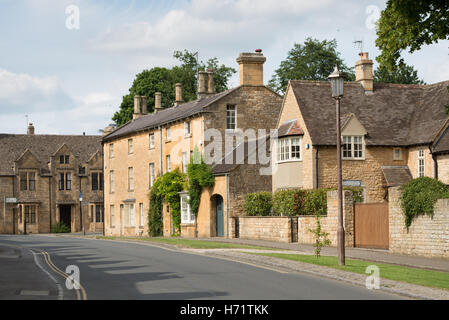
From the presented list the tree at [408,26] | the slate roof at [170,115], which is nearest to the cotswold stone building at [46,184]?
the slate roof at [170,115]

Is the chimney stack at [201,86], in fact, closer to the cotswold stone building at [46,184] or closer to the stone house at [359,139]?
the stone house at [359,139]

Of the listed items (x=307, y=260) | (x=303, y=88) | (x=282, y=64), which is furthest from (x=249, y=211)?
(x=282, y=64)

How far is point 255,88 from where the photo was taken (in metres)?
47.4

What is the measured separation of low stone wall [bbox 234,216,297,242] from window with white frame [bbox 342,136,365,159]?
21.0ft

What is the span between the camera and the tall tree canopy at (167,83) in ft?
247

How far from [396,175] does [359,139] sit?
117 inches

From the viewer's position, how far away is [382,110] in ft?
140

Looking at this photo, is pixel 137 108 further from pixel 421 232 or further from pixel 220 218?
pixel 421 232

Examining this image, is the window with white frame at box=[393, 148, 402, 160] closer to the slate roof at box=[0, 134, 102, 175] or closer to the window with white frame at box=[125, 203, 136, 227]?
the window with white frame at box=[125, 203, 136, 227]

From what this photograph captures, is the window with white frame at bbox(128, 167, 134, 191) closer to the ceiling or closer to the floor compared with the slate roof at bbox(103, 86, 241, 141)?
closer to the floor

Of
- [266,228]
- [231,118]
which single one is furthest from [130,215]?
[266,228]

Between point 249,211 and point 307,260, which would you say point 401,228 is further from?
point 249,211

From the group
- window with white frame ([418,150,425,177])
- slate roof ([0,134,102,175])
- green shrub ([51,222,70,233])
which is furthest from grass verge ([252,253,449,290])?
slate roof ([0,134,102,175])

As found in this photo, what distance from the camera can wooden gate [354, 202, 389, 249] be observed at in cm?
2931
